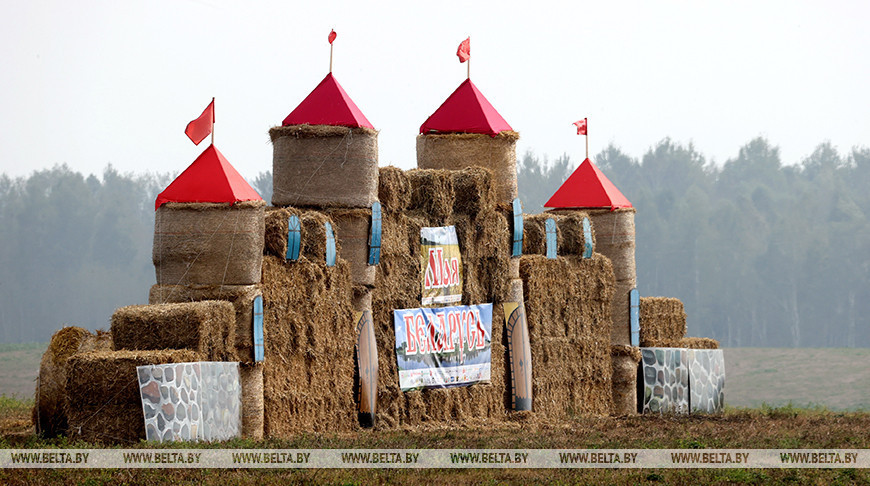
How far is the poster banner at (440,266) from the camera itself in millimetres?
22109

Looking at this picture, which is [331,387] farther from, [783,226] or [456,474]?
[783,226]

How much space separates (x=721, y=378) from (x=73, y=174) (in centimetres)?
6670

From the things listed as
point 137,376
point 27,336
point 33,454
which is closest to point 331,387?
point 137,376

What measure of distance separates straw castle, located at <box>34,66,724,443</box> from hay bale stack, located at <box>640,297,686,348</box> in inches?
2.0

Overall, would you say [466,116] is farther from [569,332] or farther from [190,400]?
[190,400]

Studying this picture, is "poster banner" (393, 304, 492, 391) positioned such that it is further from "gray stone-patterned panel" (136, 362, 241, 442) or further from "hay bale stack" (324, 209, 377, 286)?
"gray stone-patterned panel" (136, 362, 241, 442)

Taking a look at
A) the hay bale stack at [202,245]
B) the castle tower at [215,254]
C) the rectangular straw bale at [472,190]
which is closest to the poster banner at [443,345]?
the rectangular straw bale at [472,190]

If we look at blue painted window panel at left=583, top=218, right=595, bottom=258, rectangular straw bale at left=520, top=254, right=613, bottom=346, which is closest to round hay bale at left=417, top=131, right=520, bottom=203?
rectangular straw bale at left=520, top=254, right=613, bottom=346

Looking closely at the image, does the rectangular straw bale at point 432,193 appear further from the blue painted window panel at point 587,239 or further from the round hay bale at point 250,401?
the round hay bale at point 250,401

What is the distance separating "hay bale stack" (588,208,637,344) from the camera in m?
27.6

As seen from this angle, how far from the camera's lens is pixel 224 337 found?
17.7 m

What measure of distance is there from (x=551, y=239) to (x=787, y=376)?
36999 mm

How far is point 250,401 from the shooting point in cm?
1809

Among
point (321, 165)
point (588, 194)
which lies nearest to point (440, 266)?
point (321, 165)
